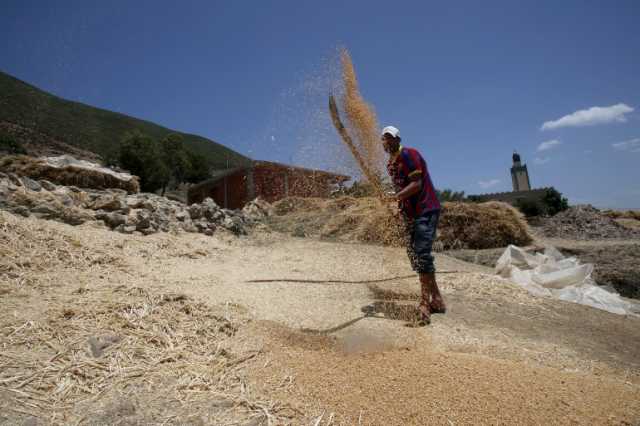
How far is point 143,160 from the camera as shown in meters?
29.3

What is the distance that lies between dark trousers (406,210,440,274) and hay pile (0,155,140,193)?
5.79m

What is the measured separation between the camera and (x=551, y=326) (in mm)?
2980

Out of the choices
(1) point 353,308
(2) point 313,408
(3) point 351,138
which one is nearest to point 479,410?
(2) point 313,408

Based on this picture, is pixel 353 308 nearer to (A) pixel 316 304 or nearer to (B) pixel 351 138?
(A) pixel 316 304

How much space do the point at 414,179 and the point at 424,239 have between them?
53cm

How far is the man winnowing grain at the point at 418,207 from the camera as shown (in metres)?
2.99

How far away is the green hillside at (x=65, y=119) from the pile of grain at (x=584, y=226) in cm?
2180

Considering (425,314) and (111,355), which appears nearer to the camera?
(111,355)

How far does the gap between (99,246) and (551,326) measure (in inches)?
168

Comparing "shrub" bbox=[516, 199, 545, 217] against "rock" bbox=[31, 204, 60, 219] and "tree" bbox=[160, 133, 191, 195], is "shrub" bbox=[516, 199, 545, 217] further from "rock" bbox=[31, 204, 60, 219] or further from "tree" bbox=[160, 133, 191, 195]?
"tree" bbox=[160, 133, 191, 195]

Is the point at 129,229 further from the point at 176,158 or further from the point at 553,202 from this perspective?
the point at 176,158

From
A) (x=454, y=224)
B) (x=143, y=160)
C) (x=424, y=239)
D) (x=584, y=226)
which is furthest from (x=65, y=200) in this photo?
(x=143, y=160)

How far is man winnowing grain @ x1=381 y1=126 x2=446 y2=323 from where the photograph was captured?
2.99m

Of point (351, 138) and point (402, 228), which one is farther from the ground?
point (351, 138)
